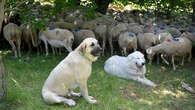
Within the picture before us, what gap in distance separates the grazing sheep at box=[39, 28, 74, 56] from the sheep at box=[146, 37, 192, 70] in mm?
2517

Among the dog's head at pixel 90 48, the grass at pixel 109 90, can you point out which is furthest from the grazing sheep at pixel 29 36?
the dog's head at pixel 90 48

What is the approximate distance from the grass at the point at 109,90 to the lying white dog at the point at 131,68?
0.21 meters

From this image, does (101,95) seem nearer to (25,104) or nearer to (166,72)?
(25,104)

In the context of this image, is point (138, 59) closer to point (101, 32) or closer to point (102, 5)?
point (101, 32)

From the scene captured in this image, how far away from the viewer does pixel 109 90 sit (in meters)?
7.41

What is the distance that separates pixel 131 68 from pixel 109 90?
1150 millimetres

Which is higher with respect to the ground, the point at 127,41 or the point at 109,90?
the point at 127,41

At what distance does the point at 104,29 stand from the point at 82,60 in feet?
15.9

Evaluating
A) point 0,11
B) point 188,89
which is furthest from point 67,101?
point 188,89

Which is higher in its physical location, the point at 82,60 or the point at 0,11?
the point at 0,11

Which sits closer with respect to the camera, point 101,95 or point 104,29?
point 101,95

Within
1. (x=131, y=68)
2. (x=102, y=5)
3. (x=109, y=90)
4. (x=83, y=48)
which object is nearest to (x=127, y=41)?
(x=131, y=68)

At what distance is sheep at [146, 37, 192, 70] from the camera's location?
948cm

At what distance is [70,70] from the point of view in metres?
6.40
